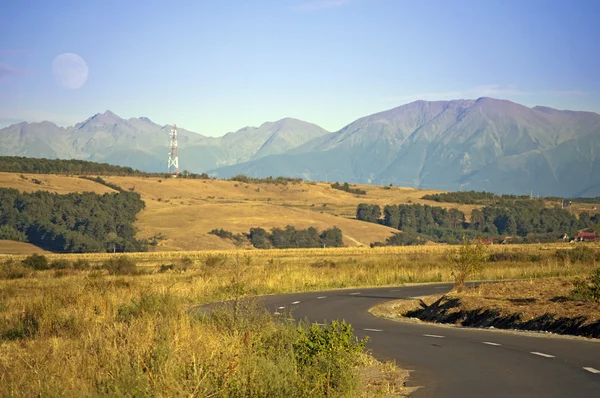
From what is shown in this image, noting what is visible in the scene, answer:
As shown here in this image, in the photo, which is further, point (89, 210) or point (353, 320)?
point (89, 210)

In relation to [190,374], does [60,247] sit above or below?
below

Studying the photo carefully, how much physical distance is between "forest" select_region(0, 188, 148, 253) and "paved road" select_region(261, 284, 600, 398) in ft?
226

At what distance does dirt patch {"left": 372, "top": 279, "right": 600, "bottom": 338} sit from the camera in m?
21.0

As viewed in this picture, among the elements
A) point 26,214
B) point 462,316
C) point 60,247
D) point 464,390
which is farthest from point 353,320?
point 26,214

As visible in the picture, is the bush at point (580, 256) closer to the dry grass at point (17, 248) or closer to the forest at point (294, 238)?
the forest at point (294, 238)

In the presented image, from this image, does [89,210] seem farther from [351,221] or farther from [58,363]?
[58,363]

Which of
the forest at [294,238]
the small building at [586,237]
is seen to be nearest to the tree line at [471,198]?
the small building at [586,237]

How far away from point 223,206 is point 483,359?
98713 mm

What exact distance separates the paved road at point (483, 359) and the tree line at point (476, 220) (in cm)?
9266

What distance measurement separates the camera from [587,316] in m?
20.8

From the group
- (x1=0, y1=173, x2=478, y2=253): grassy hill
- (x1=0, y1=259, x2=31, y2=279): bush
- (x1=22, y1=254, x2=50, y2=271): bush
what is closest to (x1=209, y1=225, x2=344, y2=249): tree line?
(x1=0, y1=173, x2=478, y2=253): grassy hill

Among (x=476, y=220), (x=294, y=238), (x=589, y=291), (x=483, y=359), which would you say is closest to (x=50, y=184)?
(x=294, y=238)

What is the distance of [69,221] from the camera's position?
316 feet

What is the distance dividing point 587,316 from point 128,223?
269ft
